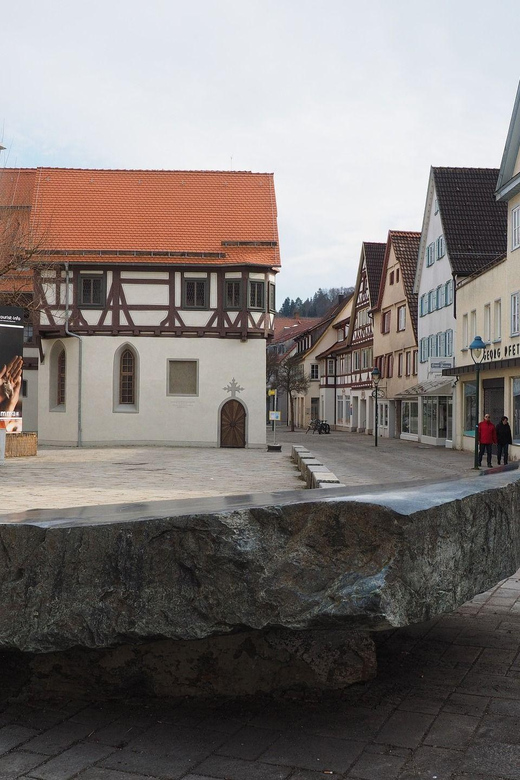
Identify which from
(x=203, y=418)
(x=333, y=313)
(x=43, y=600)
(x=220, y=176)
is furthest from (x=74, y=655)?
(x=333, y=313)

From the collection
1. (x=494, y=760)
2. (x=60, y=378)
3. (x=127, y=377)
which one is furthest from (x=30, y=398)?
(x=494, y=760)

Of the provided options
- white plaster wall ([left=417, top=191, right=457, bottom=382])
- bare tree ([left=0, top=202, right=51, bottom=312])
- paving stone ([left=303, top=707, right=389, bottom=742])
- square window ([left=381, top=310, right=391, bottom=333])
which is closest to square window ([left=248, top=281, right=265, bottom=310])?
white plaster wall ([left=417, top=191, right=457, bottom=382])

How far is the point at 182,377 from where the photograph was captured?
3356cm

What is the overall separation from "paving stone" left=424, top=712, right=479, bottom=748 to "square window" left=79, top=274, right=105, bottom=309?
3065 centimetres

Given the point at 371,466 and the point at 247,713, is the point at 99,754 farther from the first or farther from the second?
the point at 371,466

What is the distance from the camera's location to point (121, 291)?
33250 millimetres

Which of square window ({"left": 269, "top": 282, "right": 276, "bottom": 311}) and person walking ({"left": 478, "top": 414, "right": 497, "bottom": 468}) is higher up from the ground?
square window ({"left": 269, "top": 282, "right": 276, "bottom": 311})

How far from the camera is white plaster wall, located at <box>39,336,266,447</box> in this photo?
3306 centimetres

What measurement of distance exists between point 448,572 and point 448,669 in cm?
95

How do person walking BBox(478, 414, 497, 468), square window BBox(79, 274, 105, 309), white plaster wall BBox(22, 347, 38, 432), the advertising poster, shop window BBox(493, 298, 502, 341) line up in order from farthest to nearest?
white plaster wall BBox(22, 347, 38, 432)
square window BBox(79, 274, 105, 309)
shop window BBox(493, 298, 502, 341)
person walking BBox(478, 414, 497, 468)
the advertising poster

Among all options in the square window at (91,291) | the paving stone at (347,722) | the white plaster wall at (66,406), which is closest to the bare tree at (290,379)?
the white plaster wall at (66,406)

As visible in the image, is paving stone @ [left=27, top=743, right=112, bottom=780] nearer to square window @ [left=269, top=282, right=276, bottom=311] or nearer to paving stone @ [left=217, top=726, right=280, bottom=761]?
paving stone @ [left=217, top=726, right=280, bottom=761]

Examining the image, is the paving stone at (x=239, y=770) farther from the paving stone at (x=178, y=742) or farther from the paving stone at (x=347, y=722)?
the paving stone at (x=347, y=722)

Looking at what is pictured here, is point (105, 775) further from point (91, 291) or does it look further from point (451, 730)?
point (91, 291)
